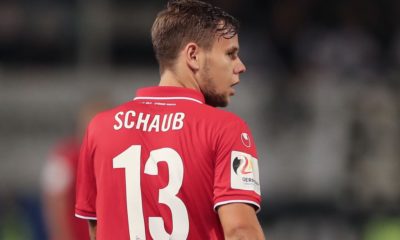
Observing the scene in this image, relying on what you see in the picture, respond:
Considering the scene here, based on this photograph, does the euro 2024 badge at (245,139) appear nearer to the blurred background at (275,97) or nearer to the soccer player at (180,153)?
the soccer player at (180,153)

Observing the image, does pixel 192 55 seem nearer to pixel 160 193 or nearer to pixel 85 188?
pixel 160 193

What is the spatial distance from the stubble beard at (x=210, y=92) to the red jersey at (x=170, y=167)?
9cm

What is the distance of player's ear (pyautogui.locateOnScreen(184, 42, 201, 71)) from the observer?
4371mm

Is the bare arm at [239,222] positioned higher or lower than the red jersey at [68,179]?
higher

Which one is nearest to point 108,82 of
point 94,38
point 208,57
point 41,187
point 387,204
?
point 94,38

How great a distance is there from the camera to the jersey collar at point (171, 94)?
4.34 meters

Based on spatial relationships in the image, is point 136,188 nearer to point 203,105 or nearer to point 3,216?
point 203,105

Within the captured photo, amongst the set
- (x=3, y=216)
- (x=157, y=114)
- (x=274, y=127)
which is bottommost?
(x=3, y=216)

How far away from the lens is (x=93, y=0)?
11305 millimetres

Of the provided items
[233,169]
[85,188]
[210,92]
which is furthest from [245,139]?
[85,188]

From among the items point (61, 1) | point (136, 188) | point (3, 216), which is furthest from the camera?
point (61, 1)

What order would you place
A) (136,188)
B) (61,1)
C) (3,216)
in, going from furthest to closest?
1. (61,1)
2. (3,216)
3. (136,188)

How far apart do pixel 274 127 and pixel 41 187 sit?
2339mm

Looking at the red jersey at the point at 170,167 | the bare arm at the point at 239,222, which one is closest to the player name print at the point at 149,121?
the red jersey at the point at 170,167
